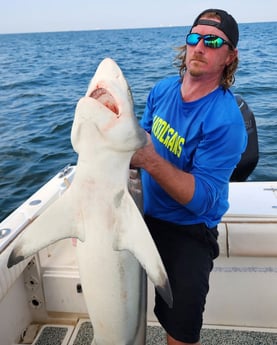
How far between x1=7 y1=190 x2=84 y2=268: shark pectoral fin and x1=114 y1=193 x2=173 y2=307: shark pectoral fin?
10.1 inches

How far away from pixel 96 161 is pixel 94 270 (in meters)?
0.60

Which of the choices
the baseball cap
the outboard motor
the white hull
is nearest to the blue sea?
the outboard motor

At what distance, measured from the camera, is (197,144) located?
2.32m

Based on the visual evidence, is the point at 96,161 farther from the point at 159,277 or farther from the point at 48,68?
the point at 48,68

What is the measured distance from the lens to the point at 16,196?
7.01 m

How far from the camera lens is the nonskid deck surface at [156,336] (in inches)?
126

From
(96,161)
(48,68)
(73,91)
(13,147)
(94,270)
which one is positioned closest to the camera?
(96,161)

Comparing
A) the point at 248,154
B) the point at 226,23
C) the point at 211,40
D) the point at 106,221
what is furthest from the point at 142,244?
the point at 248,154

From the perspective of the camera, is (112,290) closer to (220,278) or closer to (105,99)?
(105,99)

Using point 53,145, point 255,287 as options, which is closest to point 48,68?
point 53,145

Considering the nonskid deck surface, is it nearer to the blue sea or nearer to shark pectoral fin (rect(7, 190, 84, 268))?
shark pectoral fin (rect(7, 190, 84, 268))

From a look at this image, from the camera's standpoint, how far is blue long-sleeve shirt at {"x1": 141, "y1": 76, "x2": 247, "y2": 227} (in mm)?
2193

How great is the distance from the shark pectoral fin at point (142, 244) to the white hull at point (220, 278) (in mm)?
1171

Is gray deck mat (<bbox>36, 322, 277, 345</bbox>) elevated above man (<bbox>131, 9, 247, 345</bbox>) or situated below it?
below
